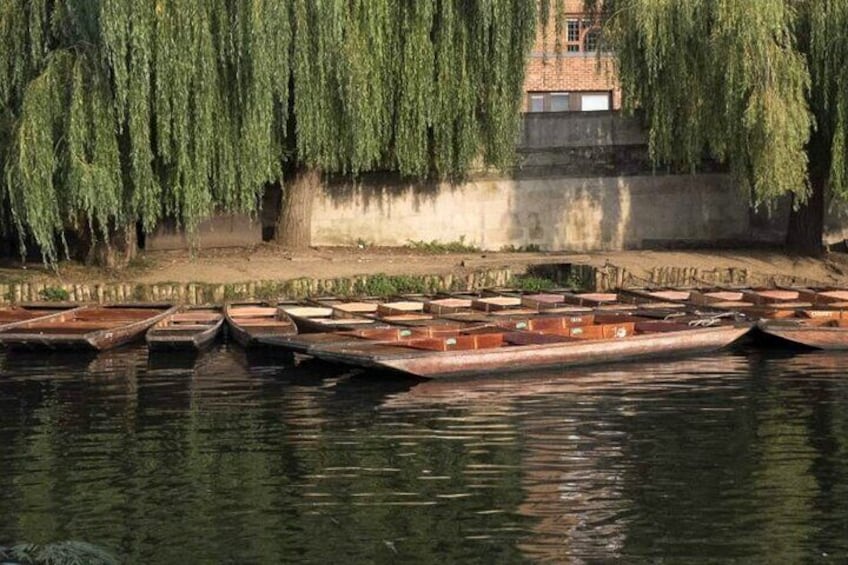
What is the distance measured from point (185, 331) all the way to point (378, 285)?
4807 mm

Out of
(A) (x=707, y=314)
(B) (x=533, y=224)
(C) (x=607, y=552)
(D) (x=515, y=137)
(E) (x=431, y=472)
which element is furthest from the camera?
(B) (x=533, y=224)

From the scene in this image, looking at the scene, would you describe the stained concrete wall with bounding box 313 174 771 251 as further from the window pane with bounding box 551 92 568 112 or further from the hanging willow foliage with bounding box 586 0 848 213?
the window pane with bounding box 551 92 568 112

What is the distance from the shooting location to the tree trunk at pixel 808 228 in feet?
86.0

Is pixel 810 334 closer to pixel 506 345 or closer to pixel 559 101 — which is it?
pixel 506 345

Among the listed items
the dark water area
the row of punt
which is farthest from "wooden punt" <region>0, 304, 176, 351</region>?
the dark water area

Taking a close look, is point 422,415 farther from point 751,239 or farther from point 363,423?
point 751,239

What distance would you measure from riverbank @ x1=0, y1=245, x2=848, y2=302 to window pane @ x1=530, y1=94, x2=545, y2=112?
27.0 feet

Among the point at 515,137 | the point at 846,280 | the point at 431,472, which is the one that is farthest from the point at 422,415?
the point at 846,280

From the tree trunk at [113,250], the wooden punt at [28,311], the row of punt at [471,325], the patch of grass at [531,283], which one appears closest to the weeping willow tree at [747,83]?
the row of punt at [471,325]

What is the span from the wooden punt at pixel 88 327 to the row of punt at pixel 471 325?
0.07 ft

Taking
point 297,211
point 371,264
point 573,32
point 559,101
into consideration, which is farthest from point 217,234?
point 573,32

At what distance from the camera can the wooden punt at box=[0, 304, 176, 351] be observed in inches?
780

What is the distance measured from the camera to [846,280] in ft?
83.7

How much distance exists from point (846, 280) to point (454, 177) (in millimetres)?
7544
